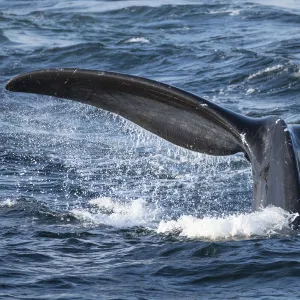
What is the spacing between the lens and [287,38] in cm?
2722

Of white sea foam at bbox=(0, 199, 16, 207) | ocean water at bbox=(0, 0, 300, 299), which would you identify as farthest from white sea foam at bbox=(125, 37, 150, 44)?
white sea foam at bbox=(0, 199, 16, 207)

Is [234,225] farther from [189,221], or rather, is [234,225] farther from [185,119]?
[185,119]

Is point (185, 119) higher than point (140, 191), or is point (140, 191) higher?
point (185, 119)

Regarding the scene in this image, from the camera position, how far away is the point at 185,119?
9836mm

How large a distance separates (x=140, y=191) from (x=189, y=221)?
2435 mm

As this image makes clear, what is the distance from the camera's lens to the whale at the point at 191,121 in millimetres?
9258

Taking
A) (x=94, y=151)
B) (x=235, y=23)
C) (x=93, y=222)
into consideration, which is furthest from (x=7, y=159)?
(x=235, y=23)

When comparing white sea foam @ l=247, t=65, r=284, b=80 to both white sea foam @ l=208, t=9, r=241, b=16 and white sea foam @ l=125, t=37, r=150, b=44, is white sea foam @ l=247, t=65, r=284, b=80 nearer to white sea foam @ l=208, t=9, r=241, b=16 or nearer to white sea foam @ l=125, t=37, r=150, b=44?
white sea foam @ l=125, t=37, r=150, b=44

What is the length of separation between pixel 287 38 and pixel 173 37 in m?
3.40

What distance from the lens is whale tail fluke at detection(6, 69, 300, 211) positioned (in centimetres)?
932

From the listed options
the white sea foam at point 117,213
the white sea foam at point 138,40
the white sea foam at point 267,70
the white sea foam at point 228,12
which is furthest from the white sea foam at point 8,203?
the white sea foam at point 228,12

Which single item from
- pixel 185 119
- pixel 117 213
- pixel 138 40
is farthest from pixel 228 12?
pixel 185 119

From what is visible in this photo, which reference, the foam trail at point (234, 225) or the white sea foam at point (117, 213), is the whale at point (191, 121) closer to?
the foam trail at point (234, 225)

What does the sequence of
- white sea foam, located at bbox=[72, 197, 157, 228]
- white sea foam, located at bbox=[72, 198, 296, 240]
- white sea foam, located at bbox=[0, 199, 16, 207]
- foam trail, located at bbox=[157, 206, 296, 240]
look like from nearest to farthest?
foam trail, located at bbox=[157, 206, 296, 240] → white sea foam, located at bbox=[72, 198, 296, 240] → white sea foam, located at bbox=[72, 197, 157, 228] → white sea foam, located at bbox=[0, 199, 16, 207]
